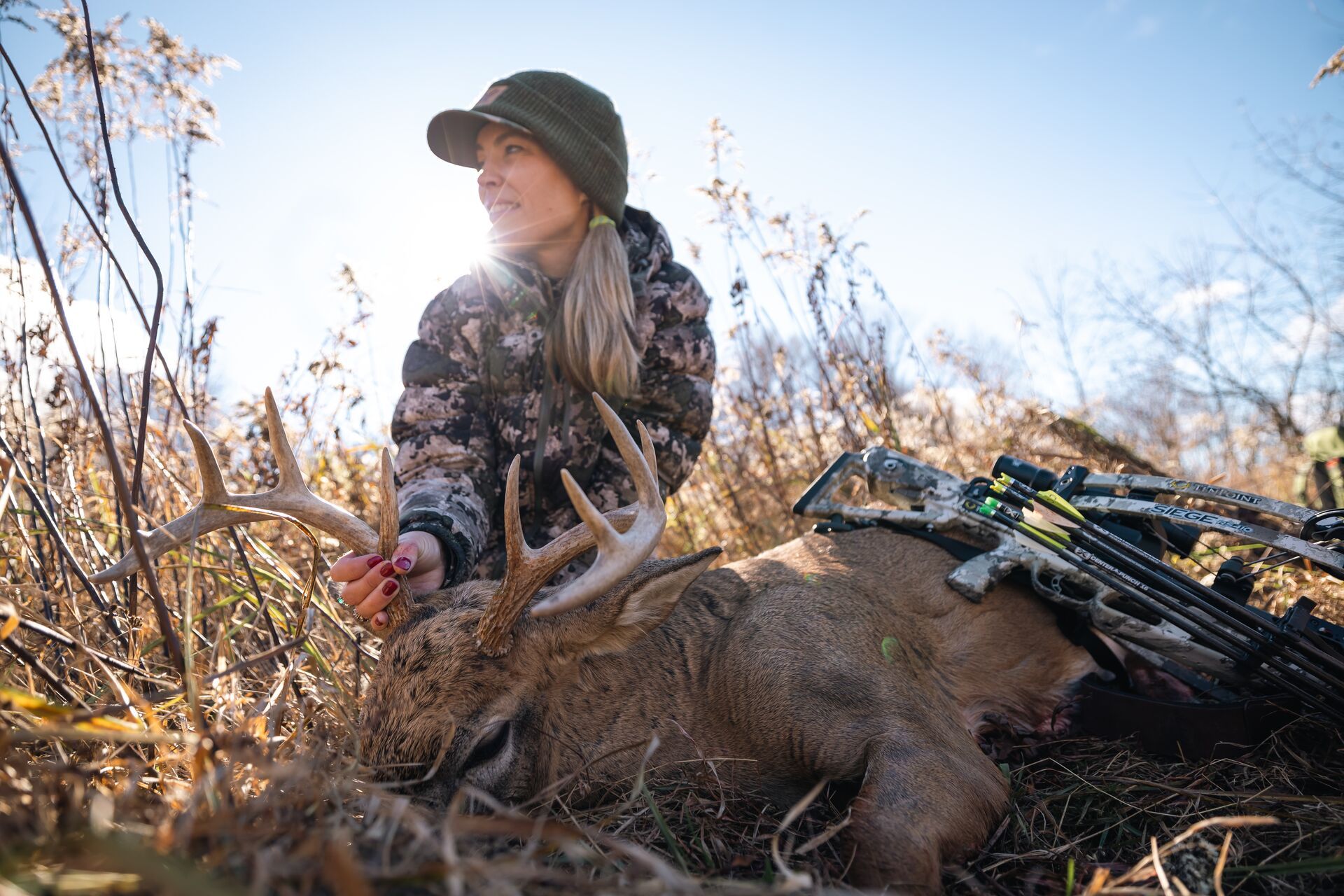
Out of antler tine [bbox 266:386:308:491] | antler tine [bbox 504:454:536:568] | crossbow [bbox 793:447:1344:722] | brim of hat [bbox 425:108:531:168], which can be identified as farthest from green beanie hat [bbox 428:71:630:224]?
antler tine [bbox 504:454:536:568]

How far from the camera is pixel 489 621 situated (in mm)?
2154

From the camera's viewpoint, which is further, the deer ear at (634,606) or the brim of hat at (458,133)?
the brim of hat at (458,133)

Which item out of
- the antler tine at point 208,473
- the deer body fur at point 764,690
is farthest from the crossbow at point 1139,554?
the antler tine at point 208,473

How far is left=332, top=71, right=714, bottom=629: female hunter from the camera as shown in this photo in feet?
12.0

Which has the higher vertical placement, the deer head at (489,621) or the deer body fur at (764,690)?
the deer head at (489,621)

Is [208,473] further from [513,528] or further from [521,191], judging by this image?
[521,191]

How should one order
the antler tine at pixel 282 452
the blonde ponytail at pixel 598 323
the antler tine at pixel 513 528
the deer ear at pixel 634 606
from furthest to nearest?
the blonde ponytail at pixel 598 323, the deer ear at pixel 634 606, the antler tine at pixel 282 452, the antler tine at pixel 513 528

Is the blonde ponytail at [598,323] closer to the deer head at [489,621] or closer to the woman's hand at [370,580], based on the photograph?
the deer head at [489,621]

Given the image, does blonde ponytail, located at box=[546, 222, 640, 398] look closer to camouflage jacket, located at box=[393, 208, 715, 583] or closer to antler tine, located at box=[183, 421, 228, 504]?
camouflage jacket, located at box=[393, 208, 715, 583]

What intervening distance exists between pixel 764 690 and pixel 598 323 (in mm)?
1947

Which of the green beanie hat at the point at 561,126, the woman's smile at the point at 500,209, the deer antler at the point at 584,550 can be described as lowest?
the deer antler at the point at 584,550

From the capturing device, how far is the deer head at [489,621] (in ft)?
6.52

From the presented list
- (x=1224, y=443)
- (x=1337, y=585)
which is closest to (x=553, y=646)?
(x=1337, y=585)

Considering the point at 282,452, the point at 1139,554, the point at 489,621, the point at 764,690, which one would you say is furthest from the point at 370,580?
the point at 1139,554
